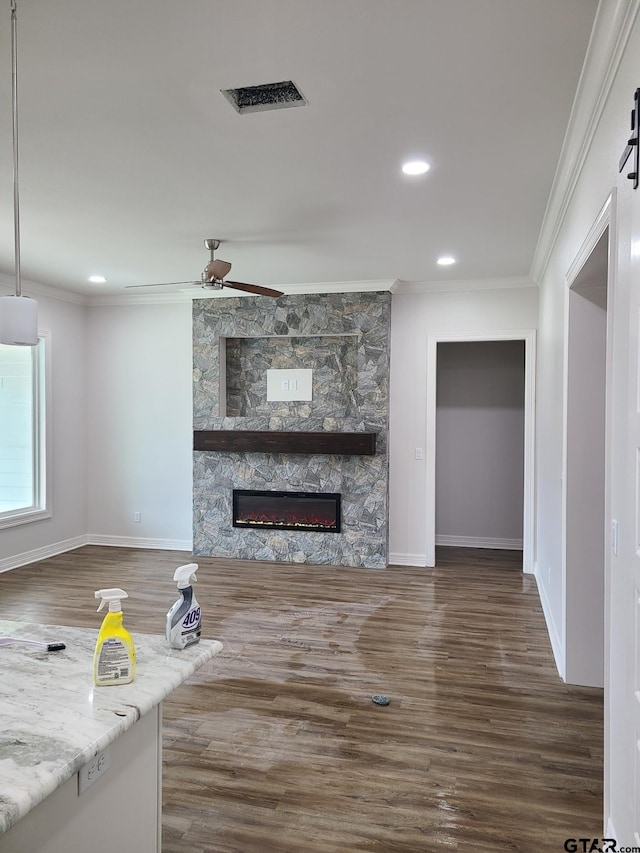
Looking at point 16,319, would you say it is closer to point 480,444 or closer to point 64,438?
point 64,438

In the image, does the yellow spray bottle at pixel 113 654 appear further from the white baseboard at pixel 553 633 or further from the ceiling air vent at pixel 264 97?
the white baseboard at pixel 553 633

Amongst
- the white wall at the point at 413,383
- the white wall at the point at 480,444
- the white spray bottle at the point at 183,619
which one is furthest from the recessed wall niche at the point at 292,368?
the white spray bottle at the point at 183,619

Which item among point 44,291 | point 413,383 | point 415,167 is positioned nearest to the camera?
point 415,167

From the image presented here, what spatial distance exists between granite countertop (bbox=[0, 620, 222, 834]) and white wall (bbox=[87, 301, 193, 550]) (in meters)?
4.84

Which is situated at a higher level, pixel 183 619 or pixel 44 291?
pixel 44 291

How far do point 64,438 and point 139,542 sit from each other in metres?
1.40

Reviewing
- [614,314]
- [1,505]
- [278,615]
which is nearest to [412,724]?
[278,615]

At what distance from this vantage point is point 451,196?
3.54 metres

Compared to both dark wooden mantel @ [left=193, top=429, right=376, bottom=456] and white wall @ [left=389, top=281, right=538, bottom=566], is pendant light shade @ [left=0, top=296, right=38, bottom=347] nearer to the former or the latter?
dark wooden mantel @ [left=193, top=429, right=376, bottom=456]

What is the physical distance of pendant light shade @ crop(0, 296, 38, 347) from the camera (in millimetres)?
1735

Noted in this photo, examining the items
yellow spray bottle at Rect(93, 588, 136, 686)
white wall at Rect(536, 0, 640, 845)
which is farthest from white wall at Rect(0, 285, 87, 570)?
white wall at Rect(536, 0, 640, 845)

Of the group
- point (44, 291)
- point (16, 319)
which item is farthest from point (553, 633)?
point (44, 291)

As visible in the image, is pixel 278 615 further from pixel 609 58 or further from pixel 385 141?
pixel 609 58

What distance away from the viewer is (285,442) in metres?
6.06
